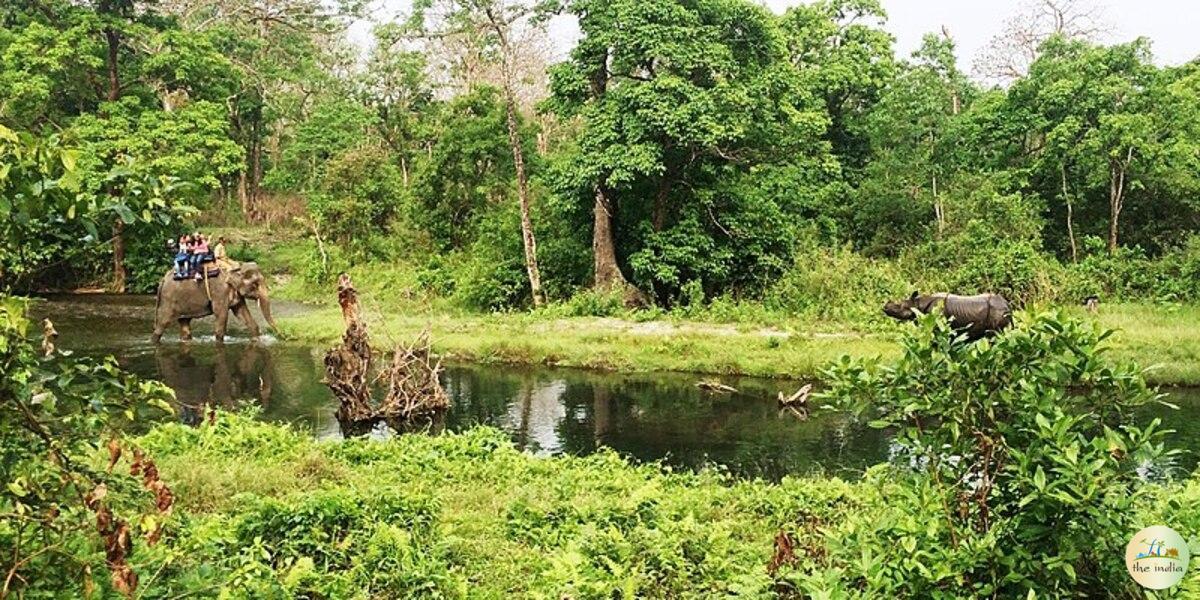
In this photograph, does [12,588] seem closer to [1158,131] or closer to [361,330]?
[361,330]

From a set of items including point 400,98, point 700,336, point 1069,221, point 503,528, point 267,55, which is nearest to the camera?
point 503,528

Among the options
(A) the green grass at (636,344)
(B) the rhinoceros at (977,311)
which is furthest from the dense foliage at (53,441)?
(B) the rhinoceros at (977,311)

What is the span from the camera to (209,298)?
19.2 meters

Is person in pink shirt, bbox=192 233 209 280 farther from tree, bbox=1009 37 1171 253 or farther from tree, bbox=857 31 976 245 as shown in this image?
tree, bbox=1009 37 1171 253

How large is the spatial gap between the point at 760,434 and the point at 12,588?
32.0 feet

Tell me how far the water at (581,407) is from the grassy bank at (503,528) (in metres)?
2.24

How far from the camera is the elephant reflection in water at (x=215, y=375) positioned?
13.9m

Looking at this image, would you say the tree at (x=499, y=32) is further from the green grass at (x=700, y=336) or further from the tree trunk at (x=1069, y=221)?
the tree trunk at (x=1069, y=221)

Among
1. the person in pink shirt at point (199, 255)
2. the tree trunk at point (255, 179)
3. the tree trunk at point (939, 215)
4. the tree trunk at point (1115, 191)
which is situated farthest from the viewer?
the tree trunk at point (255, 179)

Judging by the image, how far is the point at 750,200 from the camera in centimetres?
2250

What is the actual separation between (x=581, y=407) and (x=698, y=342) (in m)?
4.15

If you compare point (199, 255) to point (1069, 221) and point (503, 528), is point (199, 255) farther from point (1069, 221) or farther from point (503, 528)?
point (1069, 221)

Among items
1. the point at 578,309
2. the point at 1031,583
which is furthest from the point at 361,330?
the point at 1031,583

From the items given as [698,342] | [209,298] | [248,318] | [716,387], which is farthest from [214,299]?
[716,387]
